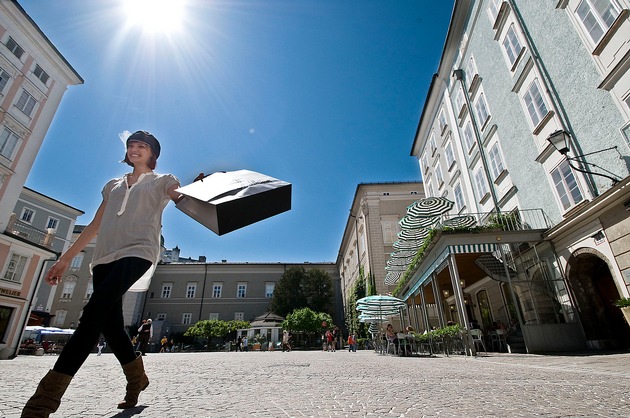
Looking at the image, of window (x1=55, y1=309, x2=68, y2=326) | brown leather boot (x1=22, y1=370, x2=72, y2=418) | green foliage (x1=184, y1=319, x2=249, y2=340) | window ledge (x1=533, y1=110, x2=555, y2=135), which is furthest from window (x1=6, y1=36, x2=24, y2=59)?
window (x1=55, y1=309, x2=68, y2=326)

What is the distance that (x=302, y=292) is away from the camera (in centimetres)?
4056

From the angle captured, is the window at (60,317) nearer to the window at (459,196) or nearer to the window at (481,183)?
the window at (459,196)

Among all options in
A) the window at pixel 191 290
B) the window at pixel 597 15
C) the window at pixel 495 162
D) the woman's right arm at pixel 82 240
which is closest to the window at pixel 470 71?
the window at pixel 495 162

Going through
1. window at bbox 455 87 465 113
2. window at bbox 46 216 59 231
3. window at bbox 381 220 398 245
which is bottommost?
window at bbox 381 220 398 245

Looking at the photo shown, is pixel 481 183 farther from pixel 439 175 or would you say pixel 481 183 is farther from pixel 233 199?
pixel 233 199

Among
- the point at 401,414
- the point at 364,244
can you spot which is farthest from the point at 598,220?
the point at 364,244

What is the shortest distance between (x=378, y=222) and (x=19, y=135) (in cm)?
2624

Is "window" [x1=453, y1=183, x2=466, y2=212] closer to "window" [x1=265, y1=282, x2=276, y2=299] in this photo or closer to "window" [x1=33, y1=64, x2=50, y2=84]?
"window" [x1=33, y1=64, x2=50, y2=84]

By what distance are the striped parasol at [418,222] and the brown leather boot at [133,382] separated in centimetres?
1237

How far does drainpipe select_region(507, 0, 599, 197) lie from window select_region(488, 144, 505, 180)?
3.71 m

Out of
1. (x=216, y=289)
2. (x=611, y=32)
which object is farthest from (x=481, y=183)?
(x=216, y=289)

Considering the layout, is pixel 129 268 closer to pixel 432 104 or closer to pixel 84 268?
pixel 432 104

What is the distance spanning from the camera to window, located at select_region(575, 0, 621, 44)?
851 centimetres

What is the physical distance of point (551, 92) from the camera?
10.7 metres
